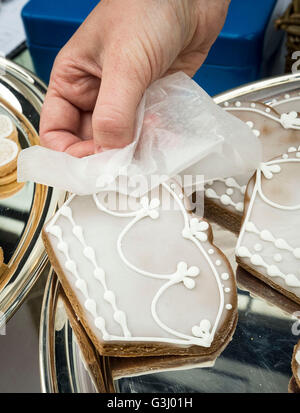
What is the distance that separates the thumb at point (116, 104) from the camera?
69cm

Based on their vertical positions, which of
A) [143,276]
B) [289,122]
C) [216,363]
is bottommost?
[216,363]

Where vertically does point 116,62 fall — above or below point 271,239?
above

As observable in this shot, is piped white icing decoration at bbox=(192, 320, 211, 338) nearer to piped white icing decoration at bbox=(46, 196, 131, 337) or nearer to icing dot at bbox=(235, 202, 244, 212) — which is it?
piped white icing decoration at bbox=(46, 196, 131, 337)

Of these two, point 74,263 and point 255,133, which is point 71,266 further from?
point 255,133

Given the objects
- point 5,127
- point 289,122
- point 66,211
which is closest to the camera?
point 66,211

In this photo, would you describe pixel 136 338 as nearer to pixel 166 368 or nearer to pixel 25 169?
pixel 166 368

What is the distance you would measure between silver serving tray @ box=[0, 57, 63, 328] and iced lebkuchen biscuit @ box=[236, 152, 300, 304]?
1.09 ft

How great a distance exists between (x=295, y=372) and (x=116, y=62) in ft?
1.74

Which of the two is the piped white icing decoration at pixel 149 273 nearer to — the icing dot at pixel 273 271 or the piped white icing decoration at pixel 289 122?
the icing dot at pixel 273 271

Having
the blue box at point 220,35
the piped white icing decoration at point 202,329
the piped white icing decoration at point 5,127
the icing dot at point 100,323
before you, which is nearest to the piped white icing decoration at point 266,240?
the piped white icing decoration at point 202,329

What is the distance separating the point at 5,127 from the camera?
930mm

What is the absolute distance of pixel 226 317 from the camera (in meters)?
0.63

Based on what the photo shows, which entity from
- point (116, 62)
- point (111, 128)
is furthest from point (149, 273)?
point (116, 62)

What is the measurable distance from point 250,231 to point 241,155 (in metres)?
0.13
